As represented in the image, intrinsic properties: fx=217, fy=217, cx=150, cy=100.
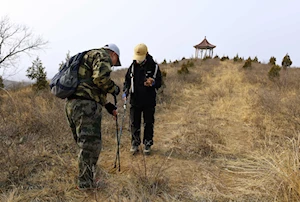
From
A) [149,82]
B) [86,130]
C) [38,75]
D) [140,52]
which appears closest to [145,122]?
[149,82]

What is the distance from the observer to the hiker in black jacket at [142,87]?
315 cm

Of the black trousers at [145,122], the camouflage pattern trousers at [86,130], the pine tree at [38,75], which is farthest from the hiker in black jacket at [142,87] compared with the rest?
the pine tree at [38,75]

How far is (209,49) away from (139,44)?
86.5 ft

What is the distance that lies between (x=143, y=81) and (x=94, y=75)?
50.1 inches

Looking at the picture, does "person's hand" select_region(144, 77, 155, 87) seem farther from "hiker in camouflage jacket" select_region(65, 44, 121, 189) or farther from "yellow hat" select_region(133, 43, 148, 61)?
"hiker in camouflage jacket" select_region(65, 44, 121, 189)

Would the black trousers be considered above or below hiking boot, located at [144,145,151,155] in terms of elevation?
above

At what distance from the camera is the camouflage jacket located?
2.04 m

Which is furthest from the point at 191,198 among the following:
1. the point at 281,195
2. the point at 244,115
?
the point at 244,115

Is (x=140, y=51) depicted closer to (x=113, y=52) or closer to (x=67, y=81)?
(x=113, y=52)

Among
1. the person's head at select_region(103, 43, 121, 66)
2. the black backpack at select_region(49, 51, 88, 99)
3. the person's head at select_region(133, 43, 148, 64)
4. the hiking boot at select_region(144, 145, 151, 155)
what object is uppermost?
the person's head at select_region(133, 43, 148, 64)

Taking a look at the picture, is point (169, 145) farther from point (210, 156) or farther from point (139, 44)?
point (139, 44)

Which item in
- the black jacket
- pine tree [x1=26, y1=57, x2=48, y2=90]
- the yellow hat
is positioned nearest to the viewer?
the yellow hat

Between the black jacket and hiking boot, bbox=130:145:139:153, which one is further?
hiking boot, bbox=130:145:139:153

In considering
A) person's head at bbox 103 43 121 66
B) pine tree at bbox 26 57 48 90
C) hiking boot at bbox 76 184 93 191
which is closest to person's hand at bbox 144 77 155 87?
person's head at bbox 103 43 121 66
